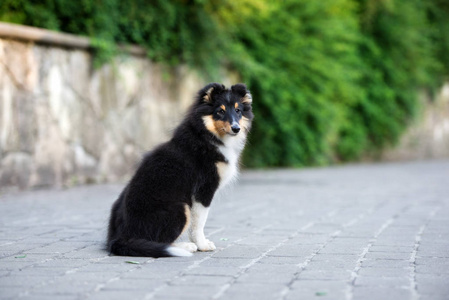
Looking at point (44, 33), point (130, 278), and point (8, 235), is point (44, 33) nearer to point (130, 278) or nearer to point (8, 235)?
point (8, 235)

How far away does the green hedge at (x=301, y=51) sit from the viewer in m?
12.7

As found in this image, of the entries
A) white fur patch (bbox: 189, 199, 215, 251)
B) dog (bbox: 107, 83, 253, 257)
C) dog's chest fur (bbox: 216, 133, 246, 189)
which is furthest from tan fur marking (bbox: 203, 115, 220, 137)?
white fur patch (bbox: 189, 199, 215, 251)

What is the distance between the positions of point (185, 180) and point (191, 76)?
9.17 m

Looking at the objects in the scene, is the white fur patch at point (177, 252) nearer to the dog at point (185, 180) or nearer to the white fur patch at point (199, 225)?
the dog at point (185, 180)

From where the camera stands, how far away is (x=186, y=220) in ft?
17.5

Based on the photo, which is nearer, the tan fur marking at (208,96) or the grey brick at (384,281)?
the grey brick at (384,281)

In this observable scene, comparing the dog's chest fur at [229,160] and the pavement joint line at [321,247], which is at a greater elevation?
the dog's chest fur at [229,160]

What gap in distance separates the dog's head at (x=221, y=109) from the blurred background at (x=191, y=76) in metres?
0.86

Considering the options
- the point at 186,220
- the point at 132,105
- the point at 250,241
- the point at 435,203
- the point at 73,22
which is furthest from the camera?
the point at 132,105

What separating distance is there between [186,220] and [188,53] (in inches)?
338

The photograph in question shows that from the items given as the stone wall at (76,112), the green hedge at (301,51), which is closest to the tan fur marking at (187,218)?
the stone wall at (76,112)

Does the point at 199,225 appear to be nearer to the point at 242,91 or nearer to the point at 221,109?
the point at 221,109

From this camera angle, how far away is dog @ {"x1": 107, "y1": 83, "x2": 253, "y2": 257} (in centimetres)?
524

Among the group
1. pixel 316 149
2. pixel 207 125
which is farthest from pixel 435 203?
pixel 316 149
